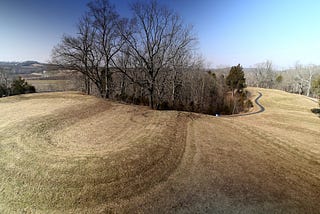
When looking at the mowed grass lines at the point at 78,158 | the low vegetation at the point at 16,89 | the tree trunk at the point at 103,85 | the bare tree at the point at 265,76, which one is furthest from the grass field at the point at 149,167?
the bare tree at the point at 265,76

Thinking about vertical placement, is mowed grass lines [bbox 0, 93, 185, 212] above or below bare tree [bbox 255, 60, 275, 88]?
below

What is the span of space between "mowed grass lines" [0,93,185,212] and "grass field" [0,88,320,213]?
0.02 m

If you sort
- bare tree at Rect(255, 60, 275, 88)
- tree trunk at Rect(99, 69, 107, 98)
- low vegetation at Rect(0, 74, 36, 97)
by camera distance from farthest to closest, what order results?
bare tree at Rect(255, 60, 275, 88) → low vegetation at Rect(0, 74, 36, 97) → tree trunk at Rect(99, 69, 107, 98)

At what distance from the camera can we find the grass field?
3.64 meters

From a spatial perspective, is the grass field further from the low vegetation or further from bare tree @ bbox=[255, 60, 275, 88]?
bare tree @ bbox=[255, 60, 275, 88]

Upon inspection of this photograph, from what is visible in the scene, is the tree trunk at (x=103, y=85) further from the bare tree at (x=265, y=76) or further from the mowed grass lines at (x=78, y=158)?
the bare tree at (x=265, y=76)

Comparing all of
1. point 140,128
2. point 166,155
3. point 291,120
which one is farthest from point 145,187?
point 291,120

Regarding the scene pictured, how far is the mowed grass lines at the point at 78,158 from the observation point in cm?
374

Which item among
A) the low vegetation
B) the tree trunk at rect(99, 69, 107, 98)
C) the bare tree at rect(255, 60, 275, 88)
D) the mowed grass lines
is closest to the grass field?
the mowed grass lines

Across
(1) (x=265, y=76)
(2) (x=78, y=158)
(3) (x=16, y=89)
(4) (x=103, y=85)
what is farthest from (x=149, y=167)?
(1) (x=265, y=76)

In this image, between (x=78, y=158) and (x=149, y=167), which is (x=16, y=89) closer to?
(x=78, y=158)

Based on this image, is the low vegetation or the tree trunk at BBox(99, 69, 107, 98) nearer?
the tree trunk at BBox(99, 69, 107, 98)

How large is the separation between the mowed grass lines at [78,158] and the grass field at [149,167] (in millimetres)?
25

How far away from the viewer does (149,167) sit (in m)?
4.96
